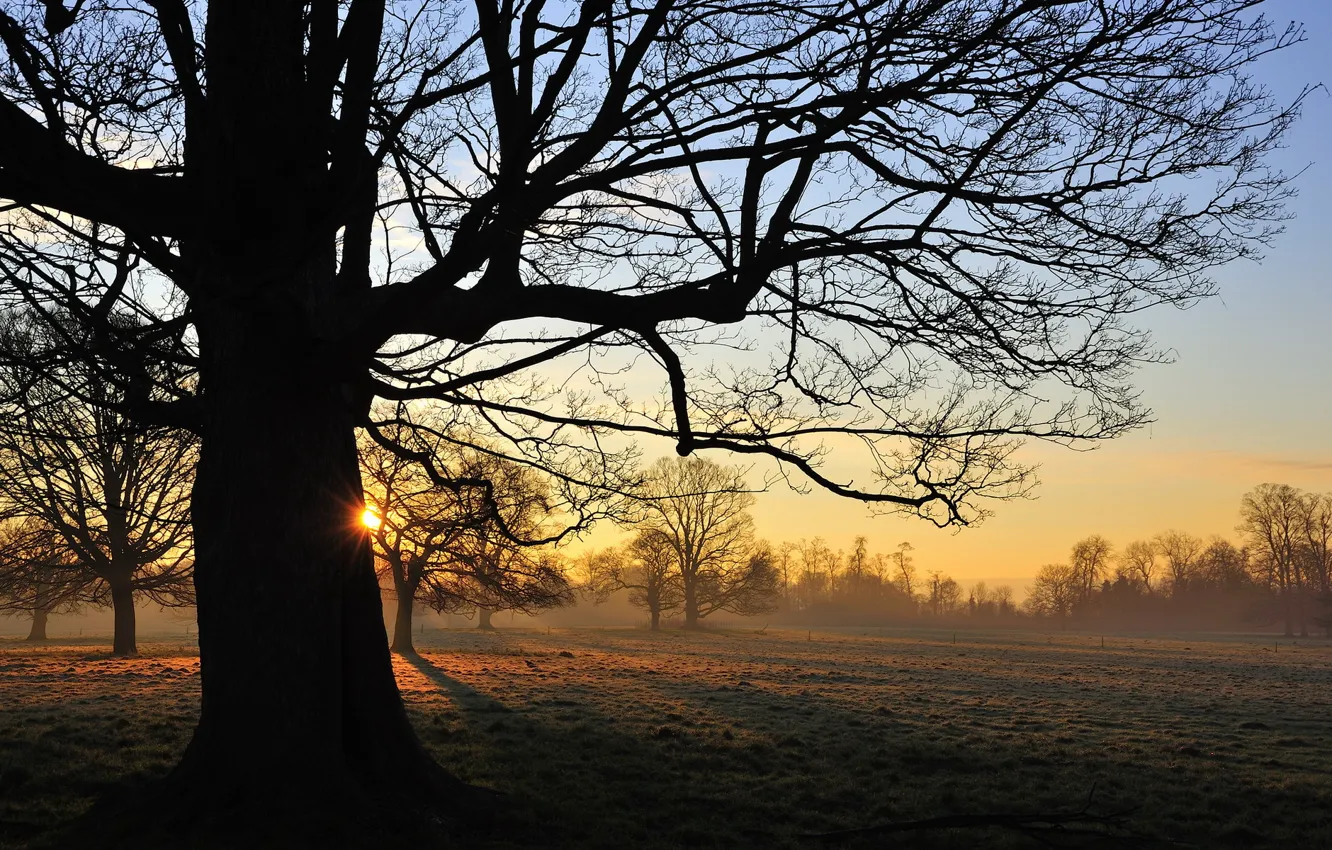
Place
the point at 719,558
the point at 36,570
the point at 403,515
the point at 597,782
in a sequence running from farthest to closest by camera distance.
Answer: the point at 719,558
the point at 36,570
the point at 403,515
the point at 597,782

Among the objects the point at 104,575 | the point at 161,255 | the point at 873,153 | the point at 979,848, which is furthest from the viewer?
the point at 104,575

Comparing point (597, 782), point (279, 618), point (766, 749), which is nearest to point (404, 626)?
point (766, 749)

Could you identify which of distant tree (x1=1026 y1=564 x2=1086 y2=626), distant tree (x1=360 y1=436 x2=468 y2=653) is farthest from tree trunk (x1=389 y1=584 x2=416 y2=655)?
distant tree (x1=1026 y1=564 x2=1086 y2=626)

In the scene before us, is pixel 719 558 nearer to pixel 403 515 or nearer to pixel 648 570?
pixel 648 570

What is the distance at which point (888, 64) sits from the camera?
20.2 ft

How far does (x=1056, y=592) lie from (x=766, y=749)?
9359 cm

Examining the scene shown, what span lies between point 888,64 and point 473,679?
1636cm

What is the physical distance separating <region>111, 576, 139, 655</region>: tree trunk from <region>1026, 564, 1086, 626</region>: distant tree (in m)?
82.1

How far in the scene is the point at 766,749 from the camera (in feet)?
34.7

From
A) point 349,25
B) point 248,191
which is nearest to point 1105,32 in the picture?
point 349,25

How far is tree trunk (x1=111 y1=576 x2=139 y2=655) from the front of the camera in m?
25.8

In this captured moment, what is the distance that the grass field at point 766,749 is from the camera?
7.30m

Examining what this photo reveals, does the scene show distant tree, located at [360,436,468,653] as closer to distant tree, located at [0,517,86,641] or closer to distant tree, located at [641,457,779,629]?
distant tree, located at [0,517,86,641]

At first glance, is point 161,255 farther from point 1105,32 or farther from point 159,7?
point 1105,32
